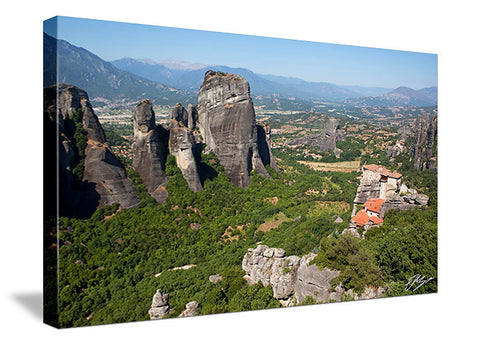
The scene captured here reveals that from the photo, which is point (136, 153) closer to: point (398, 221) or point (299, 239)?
point (299, 239)

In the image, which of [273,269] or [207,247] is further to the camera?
[207,247]

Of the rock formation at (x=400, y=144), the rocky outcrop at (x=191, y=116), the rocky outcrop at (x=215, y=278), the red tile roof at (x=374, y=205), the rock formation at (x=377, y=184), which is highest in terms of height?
the rocky outcrop at (x=191, y=116)

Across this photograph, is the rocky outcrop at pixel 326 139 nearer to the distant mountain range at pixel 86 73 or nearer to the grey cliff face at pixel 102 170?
the distant mountain range at pixel 86 73

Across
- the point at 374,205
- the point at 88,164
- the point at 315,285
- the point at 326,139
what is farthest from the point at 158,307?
the point at 326,139

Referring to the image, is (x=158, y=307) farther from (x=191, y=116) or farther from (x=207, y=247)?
(x=191, y=116)
